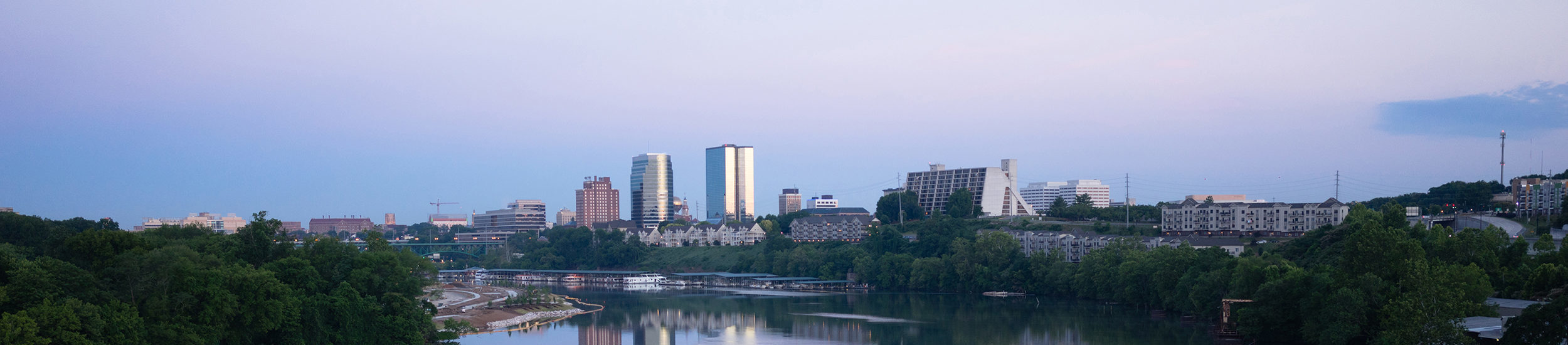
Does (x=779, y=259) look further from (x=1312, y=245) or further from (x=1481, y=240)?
(x=1481, y=240)

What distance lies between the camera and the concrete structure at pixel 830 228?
119 metres

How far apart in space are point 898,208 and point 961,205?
9.03 metres

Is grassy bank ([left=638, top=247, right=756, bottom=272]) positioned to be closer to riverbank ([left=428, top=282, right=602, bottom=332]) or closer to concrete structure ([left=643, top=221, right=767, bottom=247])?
concrete structure ([left=643, top=221, right=767, bottom=247])

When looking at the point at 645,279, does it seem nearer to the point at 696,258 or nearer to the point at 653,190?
the point at 696,258

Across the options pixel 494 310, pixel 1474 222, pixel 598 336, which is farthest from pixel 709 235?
pixel 1474 222

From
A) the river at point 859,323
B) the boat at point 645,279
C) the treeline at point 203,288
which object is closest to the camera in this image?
the treeline at point 203,288

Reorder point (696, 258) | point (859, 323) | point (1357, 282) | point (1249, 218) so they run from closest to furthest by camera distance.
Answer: point (1357, 282) → point (859, 323) → point (1249, 218) → point (696, 258)

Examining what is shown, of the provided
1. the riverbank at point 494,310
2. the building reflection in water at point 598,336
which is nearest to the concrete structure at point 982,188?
the riverbank at point 494,310

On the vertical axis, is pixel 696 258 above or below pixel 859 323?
below

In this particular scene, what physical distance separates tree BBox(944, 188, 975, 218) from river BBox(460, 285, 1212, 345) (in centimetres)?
3451

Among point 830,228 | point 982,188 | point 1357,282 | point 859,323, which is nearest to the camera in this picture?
point 1357,282

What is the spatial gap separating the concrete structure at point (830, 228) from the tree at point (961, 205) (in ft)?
32.2

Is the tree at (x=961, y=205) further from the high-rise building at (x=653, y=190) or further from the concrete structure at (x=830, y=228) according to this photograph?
the high-rise building at (x=653, y=190)

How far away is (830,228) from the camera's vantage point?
120 m
